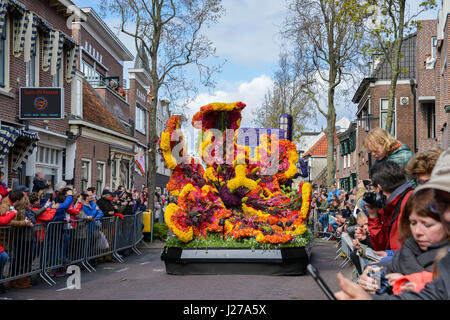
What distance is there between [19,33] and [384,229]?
14.7 metres

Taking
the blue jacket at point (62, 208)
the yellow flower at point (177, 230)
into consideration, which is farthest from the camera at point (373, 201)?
the blue jacket at point (62, 208)

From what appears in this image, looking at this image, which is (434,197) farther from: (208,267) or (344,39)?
(344,39)

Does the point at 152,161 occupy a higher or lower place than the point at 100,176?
higher

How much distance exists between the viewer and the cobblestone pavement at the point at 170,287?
8883mm

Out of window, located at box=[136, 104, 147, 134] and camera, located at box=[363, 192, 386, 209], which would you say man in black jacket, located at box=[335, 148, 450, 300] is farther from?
window, located at box=[136, 104, 147, 134]

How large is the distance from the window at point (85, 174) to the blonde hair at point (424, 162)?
71.0 feet

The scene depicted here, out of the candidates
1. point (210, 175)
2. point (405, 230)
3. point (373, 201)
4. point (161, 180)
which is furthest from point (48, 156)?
point (161, 180)

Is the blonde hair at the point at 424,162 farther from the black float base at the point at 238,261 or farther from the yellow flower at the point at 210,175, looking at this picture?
the yellow flower at the point at 210,175

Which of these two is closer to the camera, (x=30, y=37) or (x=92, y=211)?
(x=92, y=211)

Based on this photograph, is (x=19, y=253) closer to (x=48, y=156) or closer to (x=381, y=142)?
(x=381, y=142)

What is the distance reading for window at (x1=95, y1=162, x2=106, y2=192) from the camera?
27664 millimetres

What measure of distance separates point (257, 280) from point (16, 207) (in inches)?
176

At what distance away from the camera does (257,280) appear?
10.6 metres

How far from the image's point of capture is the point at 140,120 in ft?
145
